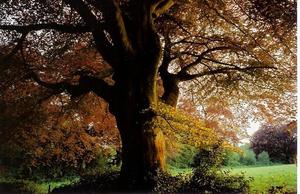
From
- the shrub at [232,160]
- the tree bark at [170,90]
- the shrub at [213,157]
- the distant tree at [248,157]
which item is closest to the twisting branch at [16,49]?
the tree bark at [170,90]

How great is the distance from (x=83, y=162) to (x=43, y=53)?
11.5 feet

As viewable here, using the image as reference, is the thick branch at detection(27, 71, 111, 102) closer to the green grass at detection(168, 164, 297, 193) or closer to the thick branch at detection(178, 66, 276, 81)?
the green grass at detection(168, 164, 297, 193)

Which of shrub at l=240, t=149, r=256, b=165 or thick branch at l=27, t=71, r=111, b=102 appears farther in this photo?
shrub at l=240, t=149, r=256, b=165

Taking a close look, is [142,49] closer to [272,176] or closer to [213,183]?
[213,183]

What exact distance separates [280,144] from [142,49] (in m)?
3.13

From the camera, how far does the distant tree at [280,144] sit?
7209 millimetres

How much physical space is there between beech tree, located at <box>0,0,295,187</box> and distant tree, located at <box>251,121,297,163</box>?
1.38 metres

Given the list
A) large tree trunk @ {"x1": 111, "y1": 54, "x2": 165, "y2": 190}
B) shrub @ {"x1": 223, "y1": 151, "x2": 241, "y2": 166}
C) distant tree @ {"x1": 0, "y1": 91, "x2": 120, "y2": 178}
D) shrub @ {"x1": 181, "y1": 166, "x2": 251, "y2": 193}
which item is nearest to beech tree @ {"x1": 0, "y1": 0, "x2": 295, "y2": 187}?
large tree trunk @ {"x1": 111, "y1": 54, "x2": 165, "y2": 190}

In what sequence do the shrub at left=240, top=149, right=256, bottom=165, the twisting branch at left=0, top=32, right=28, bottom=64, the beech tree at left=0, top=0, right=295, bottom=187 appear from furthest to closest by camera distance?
1. the shrub at left=240, top=149, right=256, bottom=165
2. the twisting branch at left=0, top=32, right=28, bottom=64
3. the beech tree at left=0, top=0, right=295, bottom=187

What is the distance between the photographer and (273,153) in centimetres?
750

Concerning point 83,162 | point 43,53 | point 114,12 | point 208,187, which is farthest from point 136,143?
point 83,162

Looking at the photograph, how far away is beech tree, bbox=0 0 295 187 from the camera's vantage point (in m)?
6.84

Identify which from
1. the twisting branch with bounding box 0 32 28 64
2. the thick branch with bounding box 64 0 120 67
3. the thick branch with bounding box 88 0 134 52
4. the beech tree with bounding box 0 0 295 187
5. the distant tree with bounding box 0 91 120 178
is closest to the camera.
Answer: the beech tree with bounding box 0 0 295 187

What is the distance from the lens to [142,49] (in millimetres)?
7168
